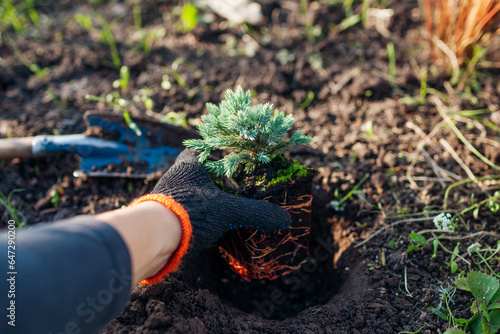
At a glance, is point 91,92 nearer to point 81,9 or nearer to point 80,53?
point 80,53

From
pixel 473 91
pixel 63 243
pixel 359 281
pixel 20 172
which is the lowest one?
pixel 359 281

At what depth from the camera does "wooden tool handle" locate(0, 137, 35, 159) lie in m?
2.35

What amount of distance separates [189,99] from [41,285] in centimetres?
196

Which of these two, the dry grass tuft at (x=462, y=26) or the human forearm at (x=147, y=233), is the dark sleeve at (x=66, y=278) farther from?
the dry grass tuft at (x=462, y=26)

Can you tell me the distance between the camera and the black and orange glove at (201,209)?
1452mm

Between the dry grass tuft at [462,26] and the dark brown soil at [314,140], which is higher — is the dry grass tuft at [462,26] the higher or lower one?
the higher one

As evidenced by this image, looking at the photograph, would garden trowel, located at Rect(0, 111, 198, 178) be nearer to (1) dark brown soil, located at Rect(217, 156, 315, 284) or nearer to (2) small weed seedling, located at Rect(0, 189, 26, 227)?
(2) small weed seedling, located at Rect(0, 189, 26, 227)

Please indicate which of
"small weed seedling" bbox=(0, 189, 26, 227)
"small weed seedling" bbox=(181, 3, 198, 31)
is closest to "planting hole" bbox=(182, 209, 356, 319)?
"small weed seedling" bbox=(0, 189, 26, 227)

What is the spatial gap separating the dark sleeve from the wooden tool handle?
137 cm

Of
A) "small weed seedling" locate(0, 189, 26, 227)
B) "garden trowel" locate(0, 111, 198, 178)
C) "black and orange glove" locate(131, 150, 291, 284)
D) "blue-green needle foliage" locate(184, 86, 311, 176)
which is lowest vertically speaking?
"small weed seedling" locate(0, 189, 26, 227)

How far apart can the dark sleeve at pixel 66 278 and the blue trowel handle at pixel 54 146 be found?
4.23ft

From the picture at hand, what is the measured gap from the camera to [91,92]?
9.79ft

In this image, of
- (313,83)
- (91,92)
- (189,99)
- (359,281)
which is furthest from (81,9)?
(359,281)

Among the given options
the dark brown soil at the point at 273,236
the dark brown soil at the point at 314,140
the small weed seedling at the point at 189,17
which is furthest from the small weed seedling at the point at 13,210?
the small weed seedling at the point at 189,17
